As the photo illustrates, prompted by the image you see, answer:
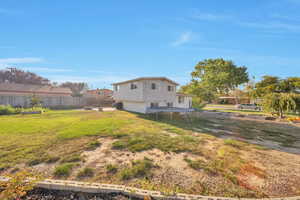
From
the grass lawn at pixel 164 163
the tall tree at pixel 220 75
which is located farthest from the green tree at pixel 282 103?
the tall tree at pixel 220 75

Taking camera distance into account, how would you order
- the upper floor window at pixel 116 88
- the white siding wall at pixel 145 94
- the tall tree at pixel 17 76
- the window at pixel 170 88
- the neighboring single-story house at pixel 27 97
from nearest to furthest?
the white siding wall at pixel 145 94, the window at pixel 170 88, the neighboring single-story house at pixel 27 97, the upper floor window at pixel 116 88, the tall tree at pixel 17 76

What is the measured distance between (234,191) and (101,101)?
24993 millimetres

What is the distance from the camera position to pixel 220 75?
1084 inches

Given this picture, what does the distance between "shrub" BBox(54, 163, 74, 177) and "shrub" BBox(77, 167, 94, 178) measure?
305 millimetres

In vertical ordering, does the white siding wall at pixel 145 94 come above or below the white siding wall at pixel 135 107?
above

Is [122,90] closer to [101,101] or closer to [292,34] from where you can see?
[101,101]

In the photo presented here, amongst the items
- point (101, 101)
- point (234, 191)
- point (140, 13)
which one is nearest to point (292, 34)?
point (140, 13)

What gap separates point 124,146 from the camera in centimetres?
509

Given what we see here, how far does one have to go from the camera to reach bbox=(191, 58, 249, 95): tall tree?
28.4 m

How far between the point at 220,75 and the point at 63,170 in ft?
105

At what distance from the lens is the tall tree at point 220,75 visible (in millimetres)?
28445

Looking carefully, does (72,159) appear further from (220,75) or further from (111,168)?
(220,75)

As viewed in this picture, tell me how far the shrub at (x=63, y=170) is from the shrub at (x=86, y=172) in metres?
0.30

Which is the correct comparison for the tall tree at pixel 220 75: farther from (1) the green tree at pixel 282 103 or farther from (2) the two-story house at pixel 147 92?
(2) the two-story house at pixel 147 92
